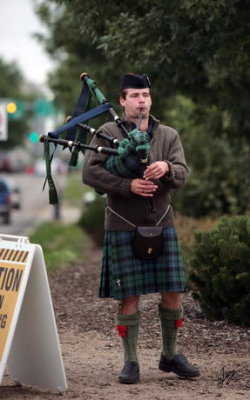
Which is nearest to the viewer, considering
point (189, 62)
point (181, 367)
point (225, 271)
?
point (181, 367)

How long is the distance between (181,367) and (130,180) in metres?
1.25

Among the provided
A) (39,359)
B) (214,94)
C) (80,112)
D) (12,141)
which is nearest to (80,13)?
(214,94)

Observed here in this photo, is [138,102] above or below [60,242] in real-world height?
above

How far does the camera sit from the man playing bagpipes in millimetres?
6137

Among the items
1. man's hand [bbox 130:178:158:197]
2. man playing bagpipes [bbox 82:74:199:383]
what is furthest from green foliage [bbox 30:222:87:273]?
man's hand [bbox 130:178:158:197]

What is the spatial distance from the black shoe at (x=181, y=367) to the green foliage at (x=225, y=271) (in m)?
1.51

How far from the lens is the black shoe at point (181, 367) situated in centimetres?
639

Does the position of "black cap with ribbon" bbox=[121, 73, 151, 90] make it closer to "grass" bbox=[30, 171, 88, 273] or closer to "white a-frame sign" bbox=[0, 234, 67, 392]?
"white a-frame sign" bbox=[0, 234, 67, 392]

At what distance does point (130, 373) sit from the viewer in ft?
20.5

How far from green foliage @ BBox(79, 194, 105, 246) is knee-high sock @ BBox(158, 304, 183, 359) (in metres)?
14.3

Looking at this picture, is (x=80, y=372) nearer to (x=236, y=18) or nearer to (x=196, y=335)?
(x=196, y=335)

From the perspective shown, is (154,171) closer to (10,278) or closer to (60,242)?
(10,278)

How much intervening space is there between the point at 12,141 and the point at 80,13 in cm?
7940

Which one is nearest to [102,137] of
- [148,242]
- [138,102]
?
[138,102]
